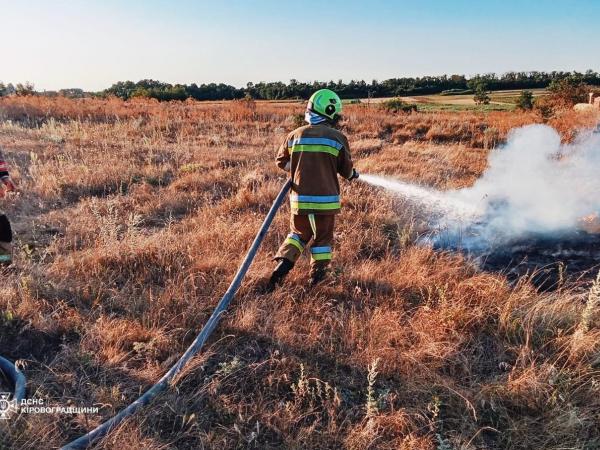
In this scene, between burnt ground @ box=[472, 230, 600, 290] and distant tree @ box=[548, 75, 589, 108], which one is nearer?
burnt ground @ box=[472, 230, 600, 290]

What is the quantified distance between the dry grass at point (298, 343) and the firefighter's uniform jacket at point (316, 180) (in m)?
0.33

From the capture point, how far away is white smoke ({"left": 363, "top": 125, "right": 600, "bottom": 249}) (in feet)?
16.9

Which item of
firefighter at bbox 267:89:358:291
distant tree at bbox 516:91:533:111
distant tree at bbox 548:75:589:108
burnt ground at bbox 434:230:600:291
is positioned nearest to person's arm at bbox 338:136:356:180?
firefighter at bbox 267:89:358:291

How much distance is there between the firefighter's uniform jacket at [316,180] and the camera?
11.8 ft

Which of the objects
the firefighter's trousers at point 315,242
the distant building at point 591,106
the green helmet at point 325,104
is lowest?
the firefighter's trousers at point 315,242

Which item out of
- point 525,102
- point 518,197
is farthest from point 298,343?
point 525,102

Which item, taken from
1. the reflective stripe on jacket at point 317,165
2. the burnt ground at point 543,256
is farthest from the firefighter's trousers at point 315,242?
the burnt ground at point 543,256

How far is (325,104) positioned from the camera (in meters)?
3.57

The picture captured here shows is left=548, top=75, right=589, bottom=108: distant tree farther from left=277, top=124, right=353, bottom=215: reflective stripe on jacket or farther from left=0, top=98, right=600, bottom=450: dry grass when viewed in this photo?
left=277, top=124, right=353, bottom=215: reflective stripe on jacket

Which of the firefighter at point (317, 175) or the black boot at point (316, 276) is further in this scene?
the black boot at point (316, 276)

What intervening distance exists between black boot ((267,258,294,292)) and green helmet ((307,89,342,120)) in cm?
130

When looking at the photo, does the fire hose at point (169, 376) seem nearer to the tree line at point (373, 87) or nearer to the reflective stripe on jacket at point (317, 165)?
the reflective stripe on jacket at point (317, 165)

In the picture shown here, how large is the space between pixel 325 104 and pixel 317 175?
0.60 metres

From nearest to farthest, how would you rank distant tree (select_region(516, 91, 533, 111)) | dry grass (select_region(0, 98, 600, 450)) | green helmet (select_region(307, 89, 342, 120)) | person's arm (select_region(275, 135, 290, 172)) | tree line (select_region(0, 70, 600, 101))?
dry grass (select_region(0, 98, 600, 450)) < green helmet (select_region(307, 89, 342, 120)) < person's arm (select_region(275, 135, 290, 172)) < distant tree (select_region(516, 91, 533, 111)) < tree line (select_region(0, 70, 600, 101))
